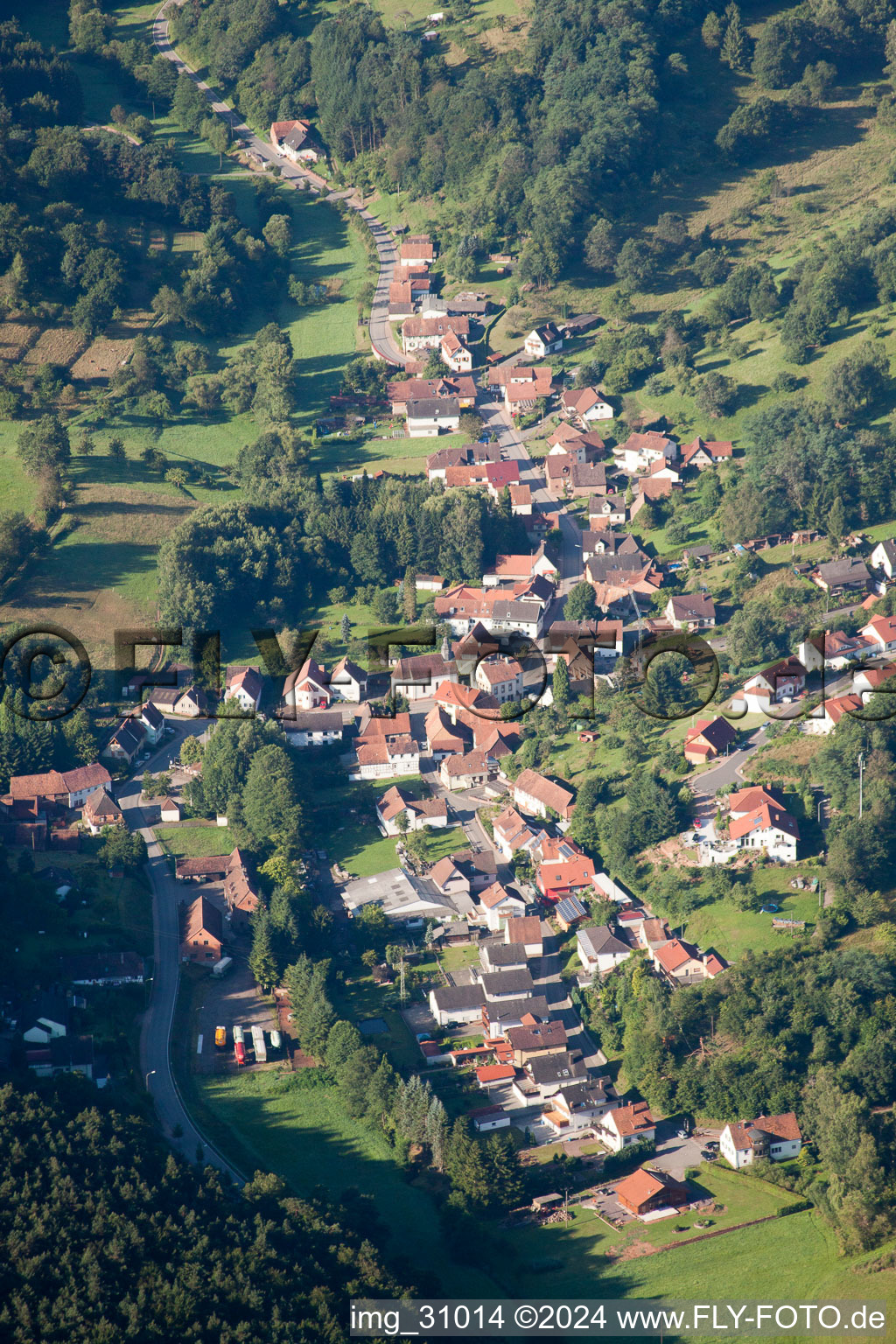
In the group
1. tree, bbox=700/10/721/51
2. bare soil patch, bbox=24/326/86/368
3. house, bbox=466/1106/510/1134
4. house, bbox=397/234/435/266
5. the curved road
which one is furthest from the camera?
tree, bbox=700/10/721/51

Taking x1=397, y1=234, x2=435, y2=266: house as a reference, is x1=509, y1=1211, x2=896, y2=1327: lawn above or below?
below

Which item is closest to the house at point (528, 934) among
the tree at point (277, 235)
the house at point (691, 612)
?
the house at point (691, 612)

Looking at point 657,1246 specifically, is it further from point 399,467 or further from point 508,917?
point 399,467

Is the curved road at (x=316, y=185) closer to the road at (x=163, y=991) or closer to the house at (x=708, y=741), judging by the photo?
the road at (x=163, y=991)

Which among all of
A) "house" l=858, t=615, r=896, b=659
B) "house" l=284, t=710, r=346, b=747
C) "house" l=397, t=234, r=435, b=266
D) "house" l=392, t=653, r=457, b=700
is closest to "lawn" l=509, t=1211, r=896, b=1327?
"house" l=284, t=710, r=346, b=747

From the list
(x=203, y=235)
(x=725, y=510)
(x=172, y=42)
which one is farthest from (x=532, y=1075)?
(x=172, y=42)

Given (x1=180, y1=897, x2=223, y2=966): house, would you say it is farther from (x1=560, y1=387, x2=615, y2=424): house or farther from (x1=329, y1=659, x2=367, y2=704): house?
(x1=560, y1=387, x2=615, y2=424): house
